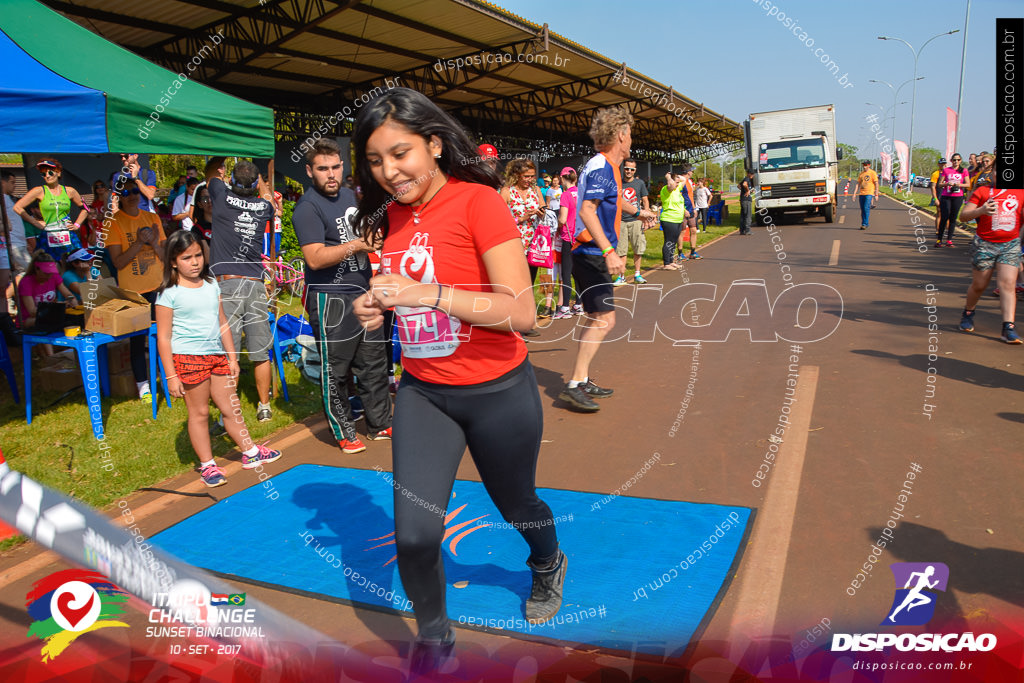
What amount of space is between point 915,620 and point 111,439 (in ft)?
17.3

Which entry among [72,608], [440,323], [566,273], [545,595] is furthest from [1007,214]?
[72,608]

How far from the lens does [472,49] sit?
55.1 feet

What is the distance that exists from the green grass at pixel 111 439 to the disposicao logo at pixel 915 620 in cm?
420

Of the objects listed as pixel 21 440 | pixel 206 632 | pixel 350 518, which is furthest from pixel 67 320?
pixel 206 632

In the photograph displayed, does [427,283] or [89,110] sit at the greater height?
[89,110]

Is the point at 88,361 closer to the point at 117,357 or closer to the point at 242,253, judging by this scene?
the point at 117,357

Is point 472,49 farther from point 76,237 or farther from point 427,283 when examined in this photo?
point 427,283

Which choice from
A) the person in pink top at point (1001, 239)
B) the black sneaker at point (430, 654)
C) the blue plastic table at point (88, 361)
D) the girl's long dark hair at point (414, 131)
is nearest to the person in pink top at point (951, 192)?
the person in pink top at point (1001, 239)

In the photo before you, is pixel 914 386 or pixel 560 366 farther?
pixel 560 366

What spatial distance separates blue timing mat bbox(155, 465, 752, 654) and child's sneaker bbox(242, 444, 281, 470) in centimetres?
38

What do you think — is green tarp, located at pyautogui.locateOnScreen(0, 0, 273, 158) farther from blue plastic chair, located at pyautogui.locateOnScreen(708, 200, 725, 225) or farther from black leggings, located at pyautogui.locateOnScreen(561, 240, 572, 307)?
blue plastic chair, located at pyautogui.locateOnScreen(708, 200, 725, 225)

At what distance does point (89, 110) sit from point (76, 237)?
22.0ft

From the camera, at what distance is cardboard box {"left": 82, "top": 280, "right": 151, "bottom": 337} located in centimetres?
521

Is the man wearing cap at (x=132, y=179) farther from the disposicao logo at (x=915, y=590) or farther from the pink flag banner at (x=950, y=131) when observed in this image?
the pink flag banner at (x=950, y=131)
